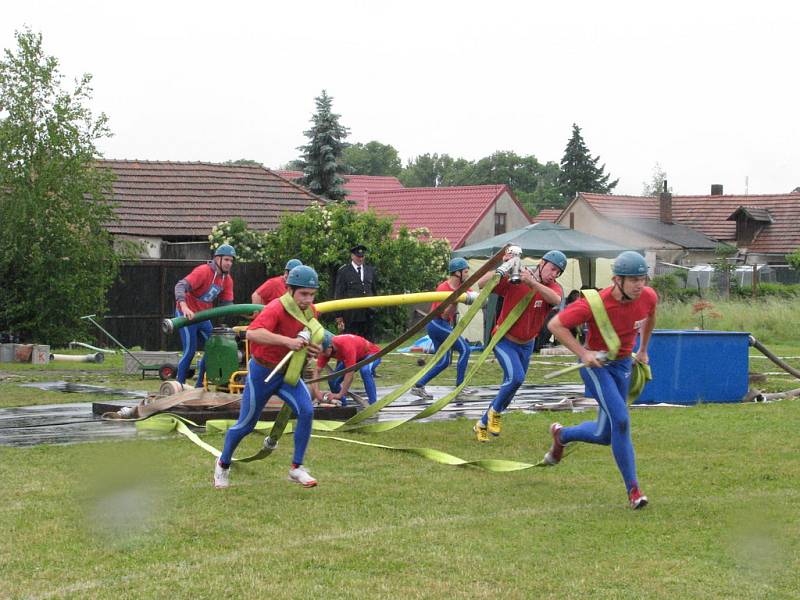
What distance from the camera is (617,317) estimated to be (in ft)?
31.6

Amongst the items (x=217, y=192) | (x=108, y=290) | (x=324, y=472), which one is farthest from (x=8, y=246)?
(x=324, y=472)

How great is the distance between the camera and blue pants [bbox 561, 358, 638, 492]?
930 cm

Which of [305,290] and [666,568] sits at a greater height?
[305,290]

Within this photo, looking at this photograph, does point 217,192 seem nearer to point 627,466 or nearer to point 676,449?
point 676,449

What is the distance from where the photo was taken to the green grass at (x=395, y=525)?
7.04 metres

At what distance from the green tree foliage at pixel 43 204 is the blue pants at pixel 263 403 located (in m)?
16.3

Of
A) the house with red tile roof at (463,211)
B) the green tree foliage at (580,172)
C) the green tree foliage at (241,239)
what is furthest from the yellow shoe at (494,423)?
the green tree foliage at (580,172)

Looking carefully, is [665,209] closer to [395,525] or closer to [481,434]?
[481,434]

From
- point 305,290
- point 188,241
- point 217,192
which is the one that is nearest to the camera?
point 305,290

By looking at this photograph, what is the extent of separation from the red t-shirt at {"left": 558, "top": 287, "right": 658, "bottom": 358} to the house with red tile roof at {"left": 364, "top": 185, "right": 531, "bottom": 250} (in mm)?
43801

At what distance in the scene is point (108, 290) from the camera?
28406 mm

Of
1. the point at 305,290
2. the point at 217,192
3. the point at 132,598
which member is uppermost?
the point at 217,192

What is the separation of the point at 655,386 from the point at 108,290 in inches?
605

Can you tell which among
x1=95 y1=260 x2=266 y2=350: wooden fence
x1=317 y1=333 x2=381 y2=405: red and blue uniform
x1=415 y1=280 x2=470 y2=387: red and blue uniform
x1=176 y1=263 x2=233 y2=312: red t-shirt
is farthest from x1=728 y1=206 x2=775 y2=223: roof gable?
x1=317 y1=333 x2=381 y2=405: red and blue uniform
